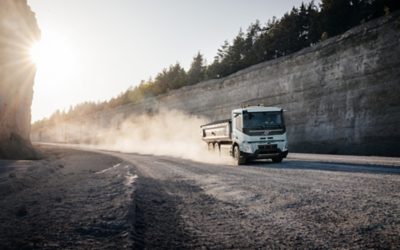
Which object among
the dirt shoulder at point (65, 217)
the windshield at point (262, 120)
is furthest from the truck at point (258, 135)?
the dirt shoulder at point (65, 217)

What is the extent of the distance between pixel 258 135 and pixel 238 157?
148 cm

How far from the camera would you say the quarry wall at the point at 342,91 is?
76.2ft

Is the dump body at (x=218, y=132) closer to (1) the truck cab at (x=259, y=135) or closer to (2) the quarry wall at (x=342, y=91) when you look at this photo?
(1) the truck cab at (x=259, y=135)

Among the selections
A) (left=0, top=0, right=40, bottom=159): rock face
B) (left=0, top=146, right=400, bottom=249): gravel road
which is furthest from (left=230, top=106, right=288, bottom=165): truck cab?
(left=0, top=0, right=40, bottom=159): rock face

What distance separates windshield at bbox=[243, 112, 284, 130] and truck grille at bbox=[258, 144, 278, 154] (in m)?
0.94

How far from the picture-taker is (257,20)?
7281cm

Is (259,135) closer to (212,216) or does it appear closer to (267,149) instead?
(267,149)

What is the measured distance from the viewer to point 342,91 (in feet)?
89.3

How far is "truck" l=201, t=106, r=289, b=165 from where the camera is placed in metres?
15.8

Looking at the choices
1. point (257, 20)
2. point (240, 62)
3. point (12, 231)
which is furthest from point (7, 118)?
point (257, 20)

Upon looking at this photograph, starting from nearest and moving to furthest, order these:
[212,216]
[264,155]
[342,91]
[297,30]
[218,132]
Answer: [212,216], [264,155], [218,132], [342,91], [297,30]

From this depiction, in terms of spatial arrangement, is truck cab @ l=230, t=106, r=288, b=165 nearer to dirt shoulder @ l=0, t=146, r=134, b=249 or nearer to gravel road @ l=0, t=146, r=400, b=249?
gravel road @ l=0, t=146, r=400, b=249

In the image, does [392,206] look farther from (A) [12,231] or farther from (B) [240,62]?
(B) [240,62]

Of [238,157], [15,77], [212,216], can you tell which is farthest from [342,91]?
[15,77]
